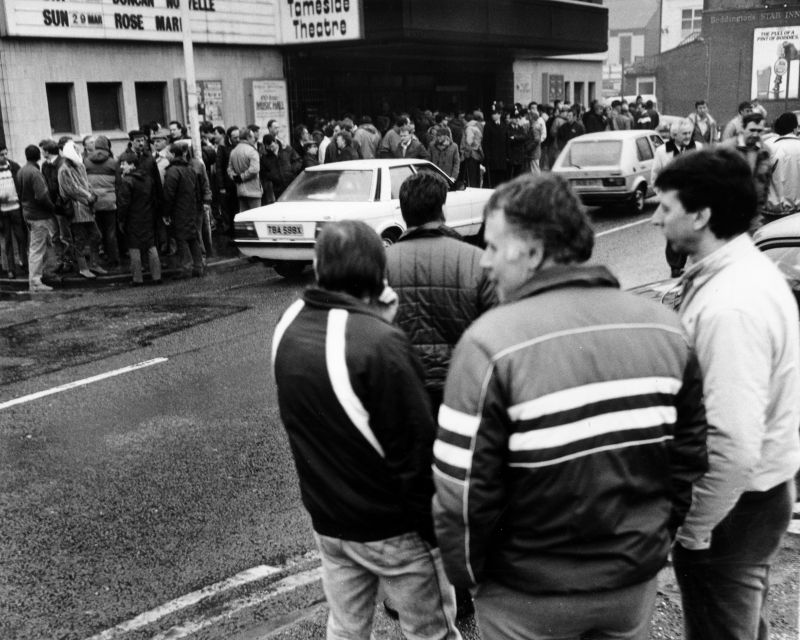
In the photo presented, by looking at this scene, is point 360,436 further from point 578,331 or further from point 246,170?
point 246,170

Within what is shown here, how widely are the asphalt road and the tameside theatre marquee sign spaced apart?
28.7 ft

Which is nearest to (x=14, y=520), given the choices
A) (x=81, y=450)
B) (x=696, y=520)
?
(x=81, y=450)

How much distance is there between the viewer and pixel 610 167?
1727cm

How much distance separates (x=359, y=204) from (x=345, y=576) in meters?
9.59

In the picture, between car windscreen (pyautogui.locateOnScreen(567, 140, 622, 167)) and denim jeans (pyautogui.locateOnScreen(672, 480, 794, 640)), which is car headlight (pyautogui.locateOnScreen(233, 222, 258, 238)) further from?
denim jeans (pyautogui.locateOnScreen(672, 480, 794, 640))

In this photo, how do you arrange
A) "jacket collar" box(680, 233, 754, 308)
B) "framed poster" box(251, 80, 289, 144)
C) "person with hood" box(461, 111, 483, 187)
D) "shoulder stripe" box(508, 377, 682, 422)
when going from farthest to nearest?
"framed poster" box(251, 80, 289, 144) → "person with hood" box(461, 111, 483, 187) → "jacket collar" box(680, 233, 754, 308) → "shoulder stripe" box(508, 377, 682, 422)

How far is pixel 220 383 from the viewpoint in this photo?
790cm

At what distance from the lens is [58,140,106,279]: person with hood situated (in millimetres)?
12758

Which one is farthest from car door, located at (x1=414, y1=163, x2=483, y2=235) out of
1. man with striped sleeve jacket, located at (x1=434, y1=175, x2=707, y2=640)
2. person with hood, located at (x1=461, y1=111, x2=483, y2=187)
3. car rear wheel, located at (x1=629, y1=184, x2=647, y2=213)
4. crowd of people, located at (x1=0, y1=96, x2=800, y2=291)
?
man with striped sleeve jacket, located at (x1=434, y1=175, x2=707, y2=640)

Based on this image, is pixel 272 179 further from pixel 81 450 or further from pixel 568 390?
pixel 568 390

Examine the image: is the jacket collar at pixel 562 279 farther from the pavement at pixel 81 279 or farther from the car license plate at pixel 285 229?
the pavement at pixel 81 279

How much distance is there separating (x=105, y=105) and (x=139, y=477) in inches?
571

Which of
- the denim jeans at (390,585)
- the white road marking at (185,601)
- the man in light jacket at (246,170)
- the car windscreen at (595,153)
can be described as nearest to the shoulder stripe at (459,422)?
the denim jeans at (390,585)

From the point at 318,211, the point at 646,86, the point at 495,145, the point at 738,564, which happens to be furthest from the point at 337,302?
the point at 646,86
